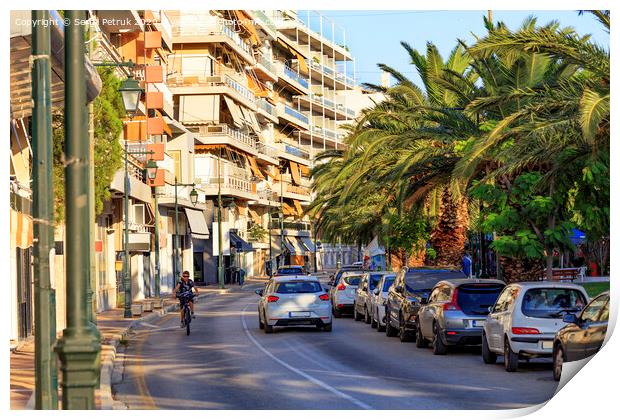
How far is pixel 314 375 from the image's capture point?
20922mm

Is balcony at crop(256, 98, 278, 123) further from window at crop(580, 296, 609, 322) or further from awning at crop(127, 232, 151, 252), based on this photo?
window at crop(580, 296, 609, 322)

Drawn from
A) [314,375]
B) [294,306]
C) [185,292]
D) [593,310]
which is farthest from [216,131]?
[593,310]

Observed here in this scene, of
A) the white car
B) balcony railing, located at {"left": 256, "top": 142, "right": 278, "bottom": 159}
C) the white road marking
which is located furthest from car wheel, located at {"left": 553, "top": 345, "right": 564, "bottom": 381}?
balcony railing, located at {"left": 256, "top": 142, "right": 278, "bottom": 159}

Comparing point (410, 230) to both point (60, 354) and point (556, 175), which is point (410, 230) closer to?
point (556, 175)

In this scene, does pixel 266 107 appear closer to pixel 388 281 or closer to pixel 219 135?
pixel 219 135

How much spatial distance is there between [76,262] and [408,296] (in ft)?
61.9

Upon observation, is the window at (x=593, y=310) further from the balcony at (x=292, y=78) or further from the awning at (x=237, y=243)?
the balcony at (x=292, y=78)

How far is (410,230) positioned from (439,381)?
33926 millimetres

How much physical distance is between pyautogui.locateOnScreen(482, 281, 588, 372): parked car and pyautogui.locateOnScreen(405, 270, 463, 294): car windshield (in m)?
8.31

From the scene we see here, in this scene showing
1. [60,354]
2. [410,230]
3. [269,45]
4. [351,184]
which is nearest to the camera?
[60,354]

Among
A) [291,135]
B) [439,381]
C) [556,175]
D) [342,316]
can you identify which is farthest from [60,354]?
[291,135]

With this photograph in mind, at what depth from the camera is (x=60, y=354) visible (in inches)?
435

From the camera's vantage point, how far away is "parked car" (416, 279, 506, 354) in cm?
2456

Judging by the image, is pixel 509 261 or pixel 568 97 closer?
pixel 568 97
